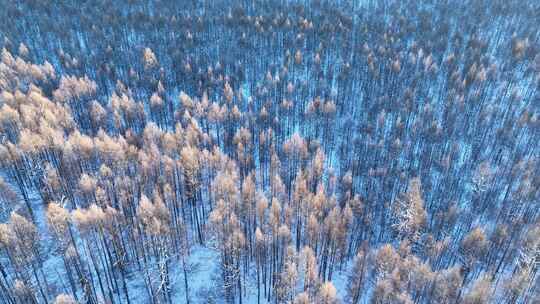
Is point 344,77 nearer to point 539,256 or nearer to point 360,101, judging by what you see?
point 360,101

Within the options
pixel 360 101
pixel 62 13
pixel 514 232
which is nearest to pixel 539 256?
pixel 514 232

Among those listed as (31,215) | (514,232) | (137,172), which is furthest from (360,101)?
(31,215)

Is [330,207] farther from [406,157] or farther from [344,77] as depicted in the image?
[344,77]

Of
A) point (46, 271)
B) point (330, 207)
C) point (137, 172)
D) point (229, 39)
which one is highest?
point (229, 39)

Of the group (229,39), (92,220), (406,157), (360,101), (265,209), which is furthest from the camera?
(229,39)

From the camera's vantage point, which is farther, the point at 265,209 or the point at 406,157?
the point at 406,157

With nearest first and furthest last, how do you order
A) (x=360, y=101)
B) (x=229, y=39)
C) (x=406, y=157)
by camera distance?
(x=406, y=157) → (x=360, y=101) → (x=229, y=39)

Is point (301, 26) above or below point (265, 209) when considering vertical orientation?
above
